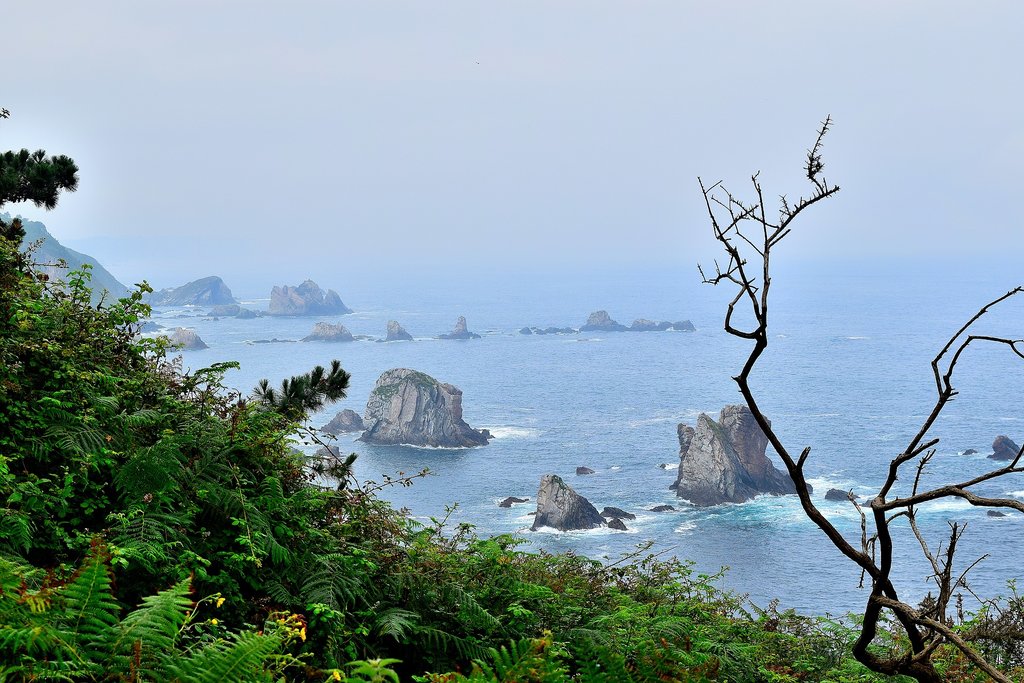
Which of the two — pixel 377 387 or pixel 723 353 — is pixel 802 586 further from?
pixel 723 353

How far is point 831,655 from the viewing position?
698cm

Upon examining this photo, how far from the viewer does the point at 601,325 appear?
146625mm

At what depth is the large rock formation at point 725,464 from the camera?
Answer: 5938cm

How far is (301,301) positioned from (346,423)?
78647 mm

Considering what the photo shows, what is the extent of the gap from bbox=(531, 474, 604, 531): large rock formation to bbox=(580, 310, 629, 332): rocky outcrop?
96580 millimetres

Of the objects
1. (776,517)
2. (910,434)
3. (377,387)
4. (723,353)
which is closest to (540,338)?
(723,353)

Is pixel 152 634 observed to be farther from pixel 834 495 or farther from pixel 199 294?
pixel 199 294

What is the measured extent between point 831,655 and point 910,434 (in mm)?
72739

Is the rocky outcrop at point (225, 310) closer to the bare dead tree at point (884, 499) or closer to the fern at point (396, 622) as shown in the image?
the fern at point (396, 622)

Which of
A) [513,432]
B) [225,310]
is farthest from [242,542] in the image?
[225,310]

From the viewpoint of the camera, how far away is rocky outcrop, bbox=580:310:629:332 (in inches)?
5773

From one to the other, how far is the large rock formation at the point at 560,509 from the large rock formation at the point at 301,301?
361ft

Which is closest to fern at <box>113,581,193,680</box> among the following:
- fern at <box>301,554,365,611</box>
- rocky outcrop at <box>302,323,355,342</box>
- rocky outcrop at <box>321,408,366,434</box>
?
fern at <box>301,554,365,611</box>

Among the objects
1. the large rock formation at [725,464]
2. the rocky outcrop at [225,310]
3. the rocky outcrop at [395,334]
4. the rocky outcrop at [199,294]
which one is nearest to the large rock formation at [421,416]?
the large rock formation at [725,464]
